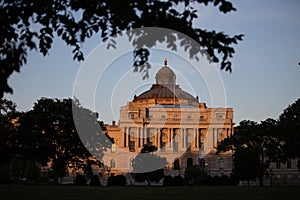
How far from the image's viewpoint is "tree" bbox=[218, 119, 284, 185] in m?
62.5

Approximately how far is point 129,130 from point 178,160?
1170 cm

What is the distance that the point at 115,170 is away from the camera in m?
99.0

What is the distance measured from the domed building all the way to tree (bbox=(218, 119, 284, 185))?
119 feet

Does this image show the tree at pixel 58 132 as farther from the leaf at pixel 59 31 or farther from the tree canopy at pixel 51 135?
the leaf at pixel 59 31

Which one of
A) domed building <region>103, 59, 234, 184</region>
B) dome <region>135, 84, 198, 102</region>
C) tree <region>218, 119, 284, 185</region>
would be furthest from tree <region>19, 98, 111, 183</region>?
dome <region>135, 84, 198, 102</region>

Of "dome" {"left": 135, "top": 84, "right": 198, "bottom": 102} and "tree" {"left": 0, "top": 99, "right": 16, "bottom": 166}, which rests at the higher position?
"dome" {"left": 135, "top": 84, "right": 198, "bottom": 102}

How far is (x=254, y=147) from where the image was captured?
64750mm

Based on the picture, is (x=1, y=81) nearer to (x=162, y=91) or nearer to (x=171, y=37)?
(x=171, y=37)

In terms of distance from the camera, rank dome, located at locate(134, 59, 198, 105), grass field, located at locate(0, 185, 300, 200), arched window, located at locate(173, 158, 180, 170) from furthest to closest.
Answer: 1. dome, located at locate(134, 59, 198, 105)
2. arched window, located at locate(173, 158, 180, 170)
3. grass field, located at locate(0, 185, 300, 200)

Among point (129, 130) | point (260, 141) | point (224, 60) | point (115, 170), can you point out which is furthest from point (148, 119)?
point (224, 60)

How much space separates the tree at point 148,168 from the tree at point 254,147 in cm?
823

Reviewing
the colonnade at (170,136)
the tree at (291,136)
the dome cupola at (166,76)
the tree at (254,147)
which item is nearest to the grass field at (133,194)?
the tree at (291,136)

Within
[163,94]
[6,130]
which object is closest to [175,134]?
[163,94]

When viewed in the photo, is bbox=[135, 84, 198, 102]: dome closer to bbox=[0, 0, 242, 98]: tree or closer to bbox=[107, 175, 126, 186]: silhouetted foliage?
bbox=[107, 175, 126, 186]: silhouetted foliage
